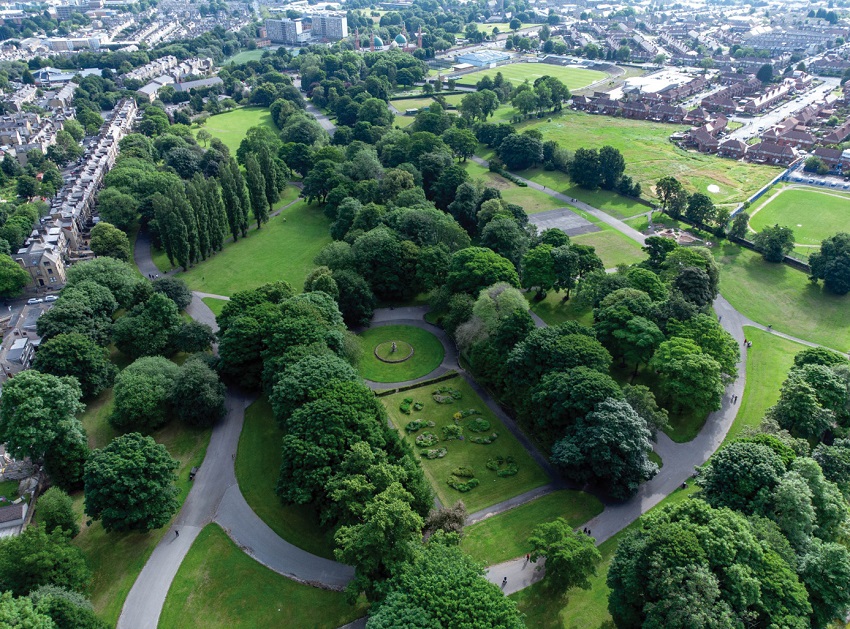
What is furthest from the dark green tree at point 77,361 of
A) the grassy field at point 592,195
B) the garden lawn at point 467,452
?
the grassy field at point 592,195

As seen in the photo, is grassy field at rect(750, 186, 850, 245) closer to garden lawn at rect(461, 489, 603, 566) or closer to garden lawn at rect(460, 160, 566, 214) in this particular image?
garden lawn at rect(460, 160, 566, 214)

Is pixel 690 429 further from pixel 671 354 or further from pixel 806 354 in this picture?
pixel 806 354

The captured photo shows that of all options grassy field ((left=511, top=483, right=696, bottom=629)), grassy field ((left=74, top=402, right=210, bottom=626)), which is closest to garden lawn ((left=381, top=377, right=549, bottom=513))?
grassy field ((left=511, top=483, right=696, bottom=629))

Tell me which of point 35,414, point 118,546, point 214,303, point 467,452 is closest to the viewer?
point 118,546

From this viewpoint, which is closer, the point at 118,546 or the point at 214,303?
the point at 118,546

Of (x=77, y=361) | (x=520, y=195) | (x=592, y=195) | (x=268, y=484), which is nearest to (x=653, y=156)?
(x=592, y=195)

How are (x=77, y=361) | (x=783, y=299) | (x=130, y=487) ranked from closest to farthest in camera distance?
(x=130, y=487) < (x=77, y=361) < (x=783, y=299)

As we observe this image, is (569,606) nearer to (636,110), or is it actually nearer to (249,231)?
(249,231)

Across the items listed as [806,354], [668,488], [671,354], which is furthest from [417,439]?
[806,354]
